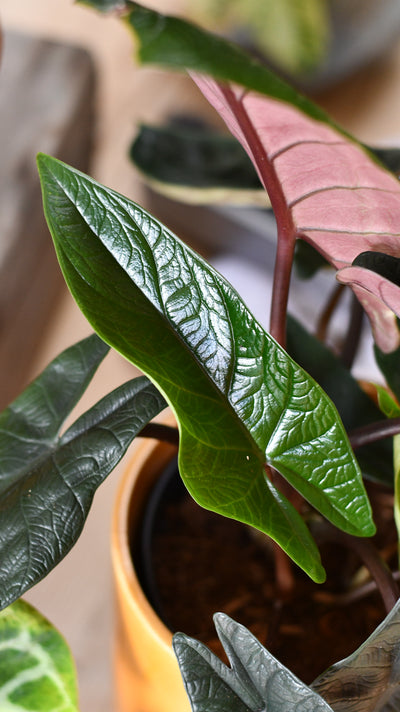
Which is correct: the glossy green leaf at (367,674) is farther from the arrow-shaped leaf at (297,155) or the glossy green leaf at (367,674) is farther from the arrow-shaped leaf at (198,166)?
the arrow-shaped leaf at (198,166)

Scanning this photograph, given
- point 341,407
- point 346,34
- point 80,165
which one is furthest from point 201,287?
point 346,34

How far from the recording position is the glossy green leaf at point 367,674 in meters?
0.29

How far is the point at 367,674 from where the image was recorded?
1.03 ft

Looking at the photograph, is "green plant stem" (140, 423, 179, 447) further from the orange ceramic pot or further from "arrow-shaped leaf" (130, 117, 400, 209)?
"arrow-shaped leaf" (130, 117, 400, 209)

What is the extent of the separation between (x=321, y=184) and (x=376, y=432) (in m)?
0.13

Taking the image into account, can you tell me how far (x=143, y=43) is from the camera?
0.25m

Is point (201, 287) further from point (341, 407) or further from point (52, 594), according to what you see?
point (52, 594)

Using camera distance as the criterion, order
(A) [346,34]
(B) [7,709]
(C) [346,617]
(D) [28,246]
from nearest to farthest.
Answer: (B) [7,709], (C) [346,617], (D) [28,246], (A) [346,34]

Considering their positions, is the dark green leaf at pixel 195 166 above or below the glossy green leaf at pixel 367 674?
above

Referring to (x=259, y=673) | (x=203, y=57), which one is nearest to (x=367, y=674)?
(x=259, y=673)

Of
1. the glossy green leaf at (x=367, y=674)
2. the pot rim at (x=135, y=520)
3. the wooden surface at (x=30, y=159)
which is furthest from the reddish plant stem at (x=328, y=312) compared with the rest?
the wooden surface at (x=30, y=159)

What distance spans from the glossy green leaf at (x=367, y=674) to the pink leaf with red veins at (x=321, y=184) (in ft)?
0.46

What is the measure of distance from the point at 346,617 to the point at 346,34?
1.08 m

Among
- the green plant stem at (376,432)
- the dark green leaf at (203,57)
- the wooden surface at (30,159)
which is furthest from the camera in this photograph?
the wooden surface at (30,159)
